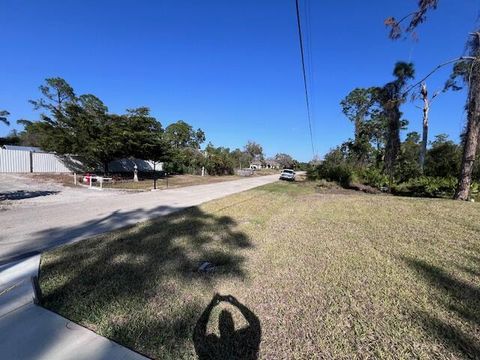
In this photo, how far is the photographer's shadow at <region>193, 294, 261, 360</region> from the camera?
216 centimetres

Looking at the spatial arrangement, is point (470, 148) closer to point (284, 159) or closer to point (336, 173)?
point (336, 173)

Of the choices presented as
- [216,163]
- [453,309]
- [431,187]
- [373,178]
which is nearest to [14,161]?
[216,163]

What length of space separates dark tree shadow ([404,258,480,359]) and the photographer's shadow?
1701mm

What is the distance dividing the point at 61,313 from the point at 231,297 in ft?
5.91

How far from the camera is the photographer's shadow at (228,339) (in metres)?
2.16

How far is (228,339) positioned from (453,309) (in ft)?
8.35

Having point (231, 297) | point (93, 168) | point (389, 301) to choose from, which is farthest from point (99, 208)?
point (93, 168)

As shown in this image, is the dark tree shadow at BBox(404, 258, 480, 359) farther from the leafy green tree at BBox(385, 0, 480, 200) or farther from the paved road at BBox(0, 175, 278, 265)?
the leafy green tree at BBox(385, 0, 480, 200)

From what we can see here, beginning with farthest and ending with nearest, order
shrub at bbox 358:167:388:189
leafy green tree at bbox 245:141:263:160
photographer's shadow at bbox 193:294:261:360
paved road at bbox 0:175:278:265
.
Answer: leafy green tree at bbox 245:141:263:160
shrub at bbox 358:167:388:189
paved road at bbox 0:175:278:265
photographer's shadow at bbox 193:294:261:360

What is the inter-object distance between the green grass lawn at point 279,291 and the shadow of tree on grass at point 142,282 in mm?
14

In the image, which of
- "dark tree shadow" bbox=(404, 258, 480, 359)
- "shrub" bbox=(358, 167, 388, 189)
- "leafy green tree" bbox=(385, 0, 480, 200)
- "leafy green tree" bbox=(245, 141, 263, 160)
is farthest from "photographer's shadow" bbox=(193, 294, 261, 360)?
"leafy green tree" bbox=(245, 141, 263, 160)

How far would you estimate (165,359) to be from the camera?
2078 mm

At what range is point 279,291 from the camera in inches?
126

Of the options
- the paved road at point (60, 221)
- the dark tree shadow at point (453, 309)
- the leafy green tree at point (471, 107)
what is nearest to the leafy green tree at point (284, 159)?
the leafy green tree at point (471, 107)
